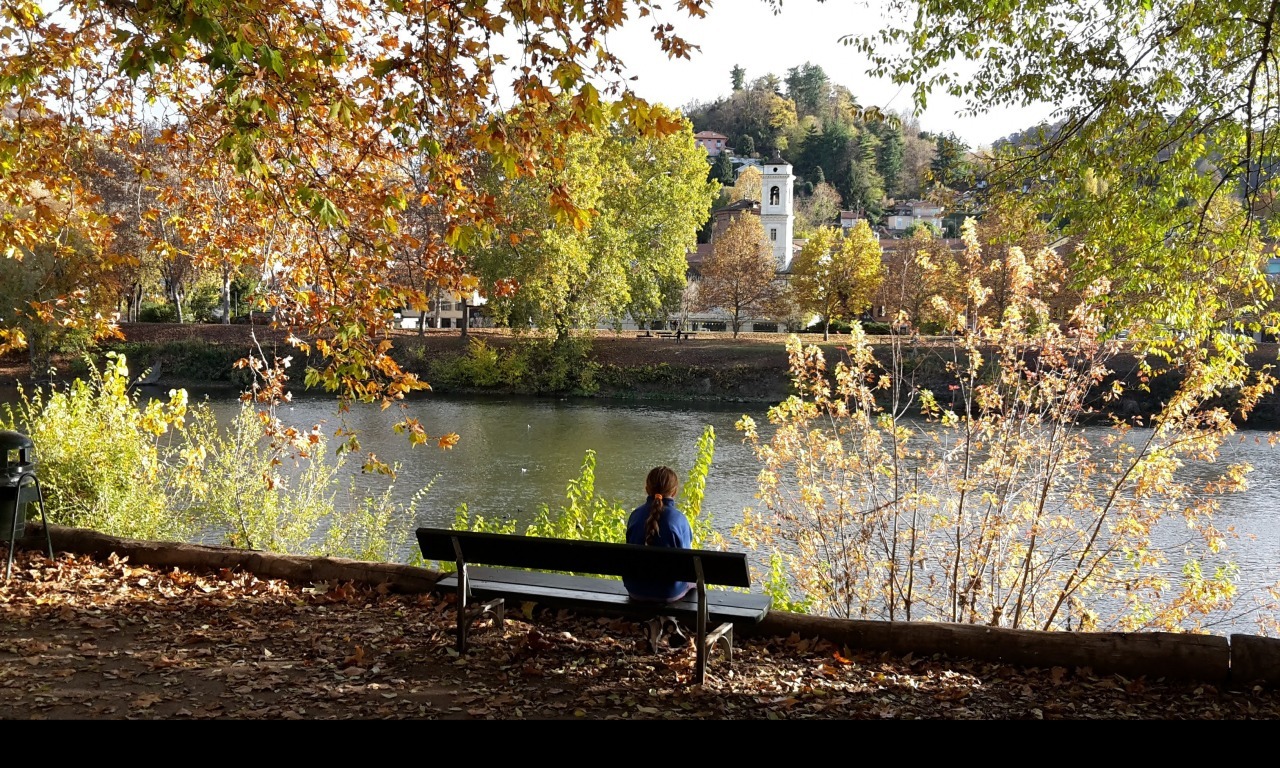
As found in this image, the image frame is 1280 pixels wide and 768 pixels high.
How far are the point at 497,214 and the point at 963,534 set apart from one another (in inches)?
214

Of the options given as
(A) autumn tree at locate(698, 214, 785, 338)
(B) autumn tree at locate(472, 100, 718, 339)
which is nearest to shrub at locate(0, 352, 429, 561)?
(B) autumn tree at locate(472, 100, 718, 339)

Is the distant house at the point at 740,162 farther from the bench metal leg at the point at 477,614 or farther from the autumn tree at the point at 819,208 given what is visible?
the bench metal leg at the point at 477,614

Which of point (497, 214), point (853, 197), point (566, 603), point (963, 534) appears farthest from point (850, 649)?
point (853, 197)

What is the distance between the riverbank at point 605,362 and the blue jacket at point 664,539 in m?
33.5

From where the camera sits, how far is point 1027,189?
8.75 meters

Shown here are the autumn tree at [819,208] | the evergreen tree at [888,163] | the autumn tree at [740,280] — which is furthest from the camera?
the evergreen tree at [888,163]

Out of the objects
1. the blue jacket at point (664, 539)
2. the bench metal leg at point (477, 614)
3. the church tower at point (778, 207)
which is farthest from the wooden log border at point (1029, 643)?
the church tower at point (778, 207)

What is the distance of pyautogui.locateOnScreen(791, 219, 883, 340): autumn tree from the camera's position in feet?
166

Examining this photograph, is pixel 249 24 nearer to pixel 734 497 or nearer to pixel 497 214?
pixel 497 214

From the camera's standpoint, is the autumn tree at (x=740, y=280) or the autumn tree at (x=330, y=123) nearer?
the autumn tree at (x=330, y=123)

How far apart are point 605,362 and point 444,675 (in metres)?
39.0

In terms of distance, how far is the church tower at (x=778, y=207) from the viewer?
7415cm

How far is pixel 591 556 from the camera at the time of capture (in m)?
5.10

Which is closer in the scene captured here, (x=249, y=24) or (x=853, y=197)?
(x=249, y=24)
